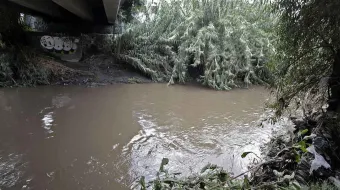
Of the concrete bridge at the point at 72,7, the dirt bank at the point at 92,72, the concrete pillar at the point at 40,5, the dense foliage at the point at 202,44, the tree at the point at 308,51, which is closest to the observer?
the tree at the point at 308,51

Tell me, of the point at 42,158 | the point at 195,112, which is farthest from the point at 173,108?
the point at 42,158

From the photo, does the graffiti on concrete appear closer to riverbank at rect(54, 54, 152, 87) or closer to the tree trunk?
riverbank at rect(54, 54, 152, 87)

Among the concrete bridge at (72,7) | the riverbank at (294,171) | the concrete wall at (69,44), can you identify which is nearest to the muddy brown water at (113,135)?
the riverbank at (294,171)

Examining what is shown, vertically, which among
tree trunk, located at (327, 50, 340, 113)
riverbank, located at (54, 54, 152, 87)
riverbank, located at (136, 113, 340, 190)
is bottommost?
riverbank, located at (54, 54, 152, 87)

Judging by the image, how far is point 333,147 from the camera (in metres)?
3.78

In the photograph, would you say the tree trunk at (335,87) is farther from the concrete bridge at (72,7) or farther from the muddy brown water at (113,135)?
the concrete bridge at (72,7)

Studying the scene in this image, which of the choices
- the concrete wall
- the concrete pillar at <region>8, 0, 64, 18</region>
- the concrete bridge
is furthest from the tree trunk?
the concrete wall

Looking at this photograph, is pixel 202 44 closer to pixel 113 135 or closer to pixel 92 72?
pixel 92 72

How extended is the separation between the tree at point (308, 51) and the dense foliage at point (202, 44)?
661cm

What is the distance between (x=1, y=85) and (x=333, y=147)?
32.1ft

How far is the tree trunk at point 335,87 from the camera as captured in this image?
3986mm

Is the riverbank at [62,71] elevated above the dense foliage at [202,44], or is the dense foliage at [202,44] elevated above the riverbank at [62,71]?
the dense foliage at [202,44]

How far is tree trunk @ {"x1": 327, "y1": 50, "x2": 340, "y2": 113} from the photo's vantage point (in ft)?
13.1

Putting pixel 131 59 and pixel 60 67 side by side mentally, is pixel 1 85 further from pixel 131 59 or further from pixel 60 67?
pixel 131 59
